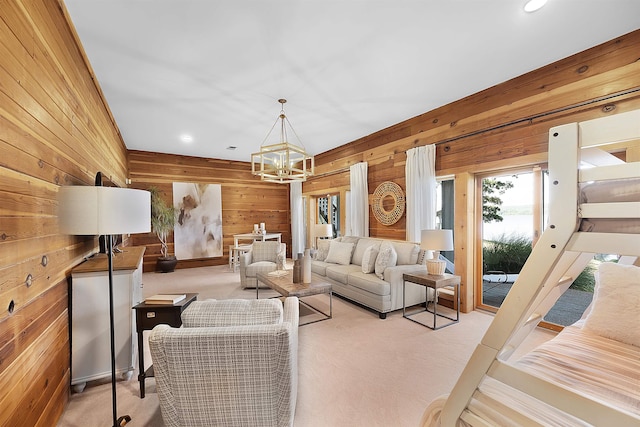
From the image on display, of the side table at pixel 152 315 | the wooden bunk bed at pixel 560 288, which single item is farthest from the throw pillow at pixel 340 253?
the wooden bunk bed at pixel 560 288

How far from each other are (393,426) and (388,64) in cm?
305

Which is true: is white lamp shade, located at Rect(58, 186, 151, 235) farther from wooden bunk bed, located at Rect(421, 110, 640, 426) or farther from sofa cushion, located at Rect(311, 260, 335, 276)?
sofa cushion, located at Rect(311, 260, 335, 276)

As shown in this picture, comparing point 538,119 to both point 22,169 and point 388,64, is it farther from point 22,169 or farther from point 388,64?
point 22,169

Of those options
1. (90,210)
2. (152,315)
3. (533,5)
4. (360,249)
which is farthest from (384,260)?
(90,210)

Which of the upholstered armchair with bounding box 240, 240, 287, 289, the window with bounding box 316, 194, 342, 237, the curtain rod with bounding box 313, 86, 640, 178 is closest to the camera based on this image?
the curtain rod with bounding box 313, 86, 640, 178

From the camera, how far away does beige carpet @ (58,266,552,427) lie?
1.78 meters

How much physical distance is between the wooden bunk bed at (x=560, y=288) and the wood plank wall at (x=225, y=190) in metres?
6.70

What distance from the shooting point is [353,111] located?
4000 millimetres

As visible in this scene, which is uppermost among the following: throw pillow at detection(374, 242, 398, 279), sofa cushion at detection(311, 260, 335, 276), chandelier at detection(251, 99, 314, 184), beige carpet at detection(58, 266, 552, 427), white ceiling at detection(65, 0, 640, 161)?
white ceiling at detection(65, 0, 640, 161)

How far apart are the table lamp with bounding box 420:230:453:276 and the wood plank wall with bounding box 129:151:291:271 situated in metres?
5.19

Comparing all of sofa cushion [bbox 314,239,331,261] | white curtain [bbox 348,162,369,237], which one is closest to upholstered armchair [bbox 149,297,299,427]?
sofa cushion [bbox 314,239,331,261]

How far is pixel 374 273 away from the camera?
152 inches

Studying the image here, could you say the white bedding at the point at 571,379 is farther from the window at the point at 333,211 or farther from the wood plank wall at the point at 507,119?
the window at the point at 333,211

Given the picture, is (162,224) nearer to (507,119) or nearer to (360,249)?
(360,249)
